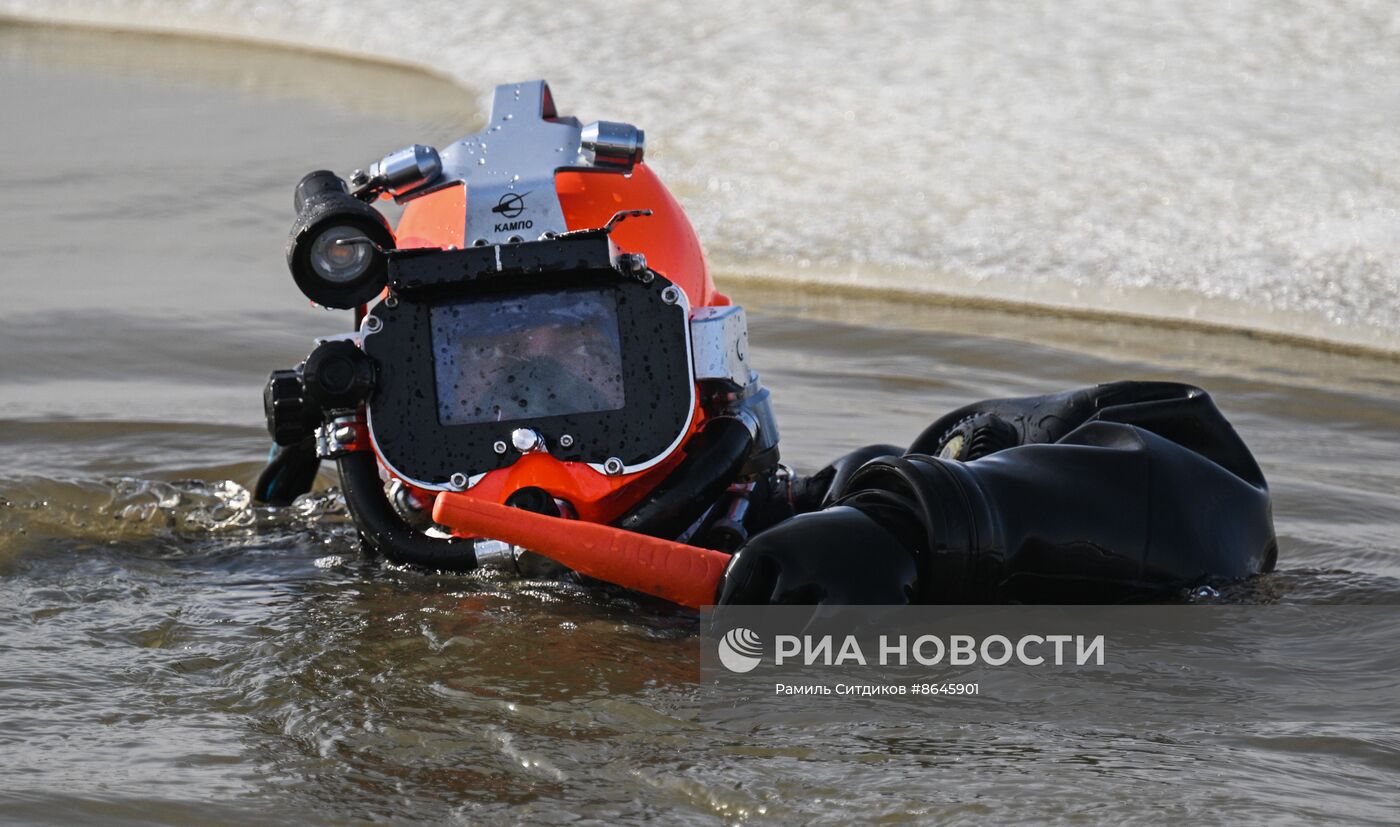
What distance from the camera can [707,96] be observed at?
992 cm

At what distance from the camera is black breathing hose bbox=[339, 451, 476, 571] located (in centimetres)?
342

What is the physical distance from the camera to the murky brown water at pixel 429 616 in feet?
8.76

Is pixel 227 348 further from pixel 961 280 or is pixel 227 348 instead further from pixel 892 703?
pixel 892 703

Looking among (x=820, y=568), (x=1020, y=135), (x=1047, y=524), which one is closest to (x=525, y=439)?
(x=820, y=568)

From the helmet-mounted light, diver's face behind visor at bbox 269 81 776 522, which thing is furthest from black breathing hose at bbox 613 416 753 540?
the helmet-mounted light

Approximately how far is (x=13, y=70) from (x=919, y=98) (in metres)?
5.74

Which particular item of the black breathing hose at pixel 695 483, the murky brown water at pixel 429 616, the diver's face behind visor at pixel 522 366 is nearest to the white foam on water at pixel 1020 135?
the murky brown water at pixel 429 616

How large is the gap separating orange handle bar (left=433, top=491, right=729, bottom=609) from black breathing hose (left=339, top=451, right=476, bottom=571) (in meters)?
0.33

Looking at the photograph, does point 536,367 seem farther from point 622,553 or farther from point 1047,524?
point 1047,524

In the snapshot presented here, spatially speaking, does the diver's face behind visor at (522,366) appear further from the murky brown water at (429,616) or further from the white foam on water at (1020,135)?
the white foam on water at (1020,135)

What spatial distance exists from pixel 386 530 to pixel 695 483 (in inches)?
24.1

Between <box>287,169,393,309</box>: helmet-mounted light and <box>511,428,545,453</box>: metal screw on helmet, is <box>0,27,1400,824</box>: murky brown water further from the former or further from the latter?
<box>287,169,393,309</box>: helmet-mounted light

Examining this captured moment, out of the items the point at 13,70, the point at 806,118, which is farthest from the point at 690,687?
the point at 13,70

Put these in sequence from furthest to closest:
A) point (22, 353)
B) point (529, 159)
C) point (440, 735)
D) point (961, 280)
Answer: point (961, 280) → point (22, 353) → point (529, 159) → point (440, 735)
